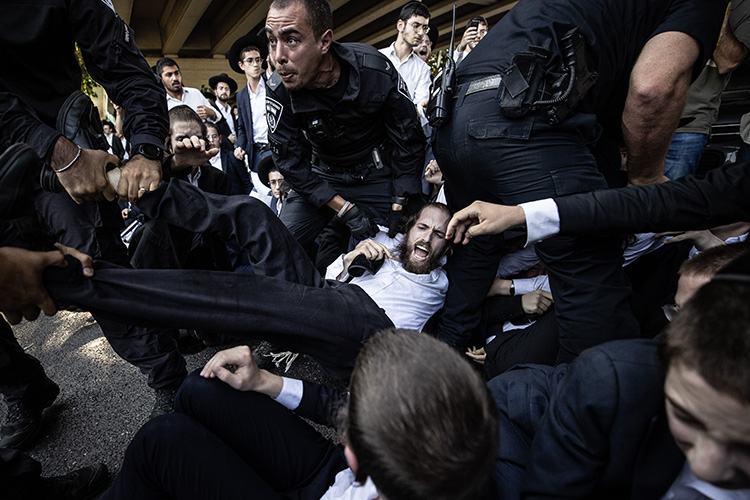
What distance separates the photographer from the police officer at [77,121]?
138cm

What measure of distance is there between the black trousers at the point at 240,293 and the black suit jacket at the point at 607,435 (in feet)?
2.20

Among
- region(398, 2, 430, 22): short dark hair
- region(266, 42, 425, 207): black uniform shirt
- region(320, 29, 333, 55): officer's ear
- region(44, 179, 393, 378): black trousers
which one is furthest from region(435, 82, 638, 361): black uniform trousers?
region(398, 2, 430, 22): short dark hair

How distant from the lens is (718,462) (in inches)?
25.4

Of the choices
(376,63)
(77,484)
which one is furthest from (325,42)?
(77,484)

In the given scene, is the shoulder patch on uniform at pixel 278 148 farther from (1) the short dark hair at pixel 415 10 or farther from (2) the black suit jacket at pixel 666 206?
(1) the short dark hair at pixel 415 10

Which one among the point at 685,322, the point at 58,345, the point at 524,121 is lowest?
the point at 58,345

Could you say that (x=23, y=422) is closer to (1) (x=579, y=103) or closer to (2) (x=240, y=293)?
(2) (x=240, y=293)

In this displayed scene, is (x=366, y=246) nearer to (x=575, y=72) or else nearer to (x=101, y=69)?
(x=575, y=72)

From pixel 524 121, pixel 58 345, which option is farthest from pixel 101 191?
pixel 58 345

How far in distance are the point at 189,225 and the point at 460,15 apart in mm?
11303

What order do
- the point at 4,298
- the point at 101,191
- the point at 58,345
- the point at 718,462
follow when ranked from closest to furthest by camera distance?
the point at 718,462 → the point at 4,298 → the point at 101,191 → the point at 58,345

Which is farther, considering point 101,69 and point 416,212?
point 416,212

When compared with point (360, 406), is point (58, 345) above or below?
below

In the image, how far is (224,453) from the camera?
3.75ft
